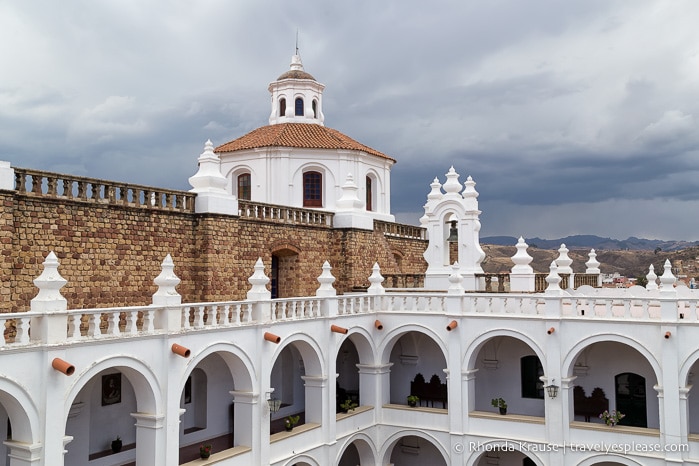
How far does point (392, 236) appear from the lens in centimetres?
2669

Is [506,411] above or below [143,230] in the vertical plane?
below

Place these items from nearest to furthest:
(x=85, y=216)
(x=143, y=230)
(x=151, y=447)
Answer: (x=151, y=447) → (x=85, y=216) → (x=143, y=230)

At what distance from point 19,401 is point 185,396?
8.11m

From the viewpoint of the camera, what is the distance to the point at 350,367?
2431 cm

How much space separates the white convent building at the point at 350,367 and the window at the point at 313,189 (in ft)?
0.66

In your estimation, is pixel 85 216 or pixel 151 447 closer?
pixel 151 447

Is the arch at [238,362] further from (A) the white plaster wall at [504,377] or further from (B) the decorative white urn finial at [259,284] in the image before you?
(A) the white plaster wall at [504,377]

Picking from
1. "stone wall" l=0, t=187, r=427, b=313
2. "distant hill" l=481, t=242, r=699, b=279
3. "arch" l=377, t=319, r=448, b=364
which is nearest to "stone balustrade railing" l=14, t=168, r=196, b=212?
"stone wall" l=0, t=187, r=427, b=313

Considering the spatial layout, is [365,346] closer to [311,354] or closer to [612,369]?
[311,354]

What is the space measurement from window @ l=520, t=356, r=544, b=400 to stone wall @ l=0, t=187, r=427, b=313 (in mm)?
6784

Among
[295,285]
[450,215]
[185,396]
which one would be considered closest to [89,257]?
[185,396]

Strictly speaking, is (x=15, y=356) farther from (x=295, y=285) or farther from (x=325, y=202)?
(x=325, y=202)

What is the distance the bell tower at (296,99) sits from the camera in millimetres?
28875

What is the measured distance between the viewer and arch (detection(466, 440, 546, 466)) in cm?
1915
